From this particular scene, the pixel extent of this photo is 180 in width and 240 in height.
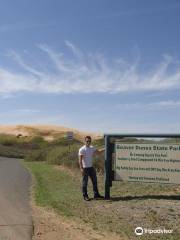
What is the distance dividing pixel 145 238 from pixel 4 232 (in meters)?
2.58

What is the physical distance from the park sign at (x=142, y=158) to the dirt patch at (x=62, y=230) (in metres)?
3.67

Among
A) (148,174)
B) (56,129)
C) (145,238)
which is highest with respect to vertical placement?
(56,129)

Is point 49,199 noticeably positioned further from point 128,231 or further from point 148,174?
point 128,231

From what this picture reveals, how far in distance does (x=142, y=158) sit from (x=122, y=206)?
2.03m

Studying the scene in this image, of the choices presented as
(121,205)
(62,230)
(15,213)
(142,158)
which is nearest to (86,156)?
(142,158)

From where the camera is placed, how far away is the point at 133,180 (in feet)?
48.9

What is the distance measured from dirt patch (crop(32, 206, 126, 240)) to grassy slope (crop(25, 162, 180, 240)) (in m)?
0.30

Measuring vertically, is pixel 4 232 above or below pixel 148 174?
below

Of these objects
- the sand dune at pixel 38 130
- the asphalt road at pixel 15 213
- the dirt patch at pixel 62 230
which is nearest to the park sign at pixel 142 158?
the asphalt road at pixel 15 213

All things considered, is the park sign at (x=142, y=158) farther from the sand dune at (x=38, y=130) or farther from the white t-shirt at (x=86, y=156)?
the sand dune at (x=38, y=130)

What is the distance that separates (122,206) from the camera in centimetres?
1312

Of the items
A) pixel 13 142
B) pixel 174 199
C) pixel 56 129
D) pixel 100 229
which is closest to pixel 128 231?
pixel 100 229

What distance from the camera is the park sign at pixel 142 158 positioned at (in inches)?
558

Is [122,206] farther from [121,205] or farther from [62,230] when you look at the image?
[62,230]
